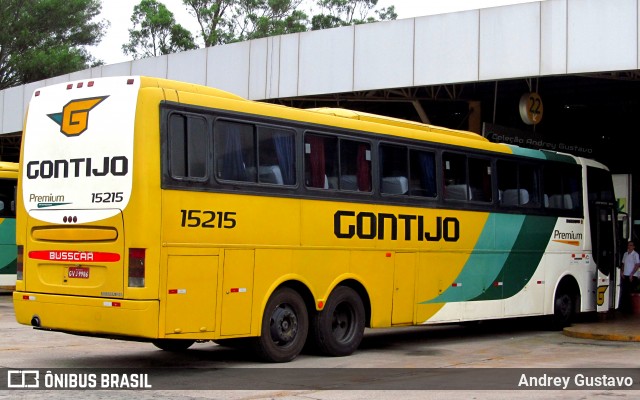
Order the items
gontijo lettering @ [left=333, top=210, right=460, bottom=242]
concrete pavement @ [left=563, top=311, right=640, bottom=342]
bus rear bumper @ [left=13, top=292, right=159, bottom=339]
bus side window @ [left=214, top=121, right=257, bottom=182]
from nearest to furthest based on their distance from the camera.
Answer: bus rear bumper @ [left=13, top=292, right=159, bottom=339] < bus side window @ [left=214, top=121, right=257, bottom=182] < gontijo lettering @ [left=333, top=210, right=460, bottom=242] < concrete pavement @ [left=563, top=311, right=640, bottom=342]

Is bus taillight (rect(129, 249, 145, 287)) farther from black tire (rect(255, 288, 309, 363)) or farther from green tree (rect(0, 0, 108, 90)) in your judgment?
green tree (rect(0, 0, 108, 90))

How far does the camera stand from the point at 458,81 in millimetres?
20469

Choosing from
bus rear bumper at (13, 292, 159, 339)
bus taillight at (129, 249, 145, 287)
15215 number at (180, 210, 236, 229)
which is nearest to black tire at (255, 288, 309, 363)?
15215 number at (180, 210, 236, 229)

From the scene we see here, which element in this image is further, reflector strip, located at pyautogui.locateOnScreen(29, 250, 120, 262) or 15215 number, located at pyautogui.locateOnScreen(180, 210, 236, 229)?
15215 number, located at pyautogui.locateOnScreen(180, 210, 236, 229)

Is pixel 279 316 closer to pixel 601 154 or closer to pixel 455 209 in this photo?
pixel 455 209

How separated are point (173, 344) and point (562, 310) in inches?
333

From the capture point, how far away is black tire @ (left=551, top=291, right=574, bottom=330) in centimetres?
1845

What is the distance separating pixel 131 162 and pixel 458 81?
1093cm

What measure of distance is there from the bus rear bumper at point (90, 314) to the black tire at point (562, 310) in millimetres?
9885

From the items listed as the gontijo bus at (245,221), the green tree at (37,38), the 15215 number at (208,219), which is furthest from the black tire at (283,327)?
the green tree at (37,38)

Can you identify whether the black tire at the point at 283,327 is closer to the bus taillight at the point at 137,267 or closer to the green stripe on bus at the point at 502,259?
the bus taillight at the point at 137,267

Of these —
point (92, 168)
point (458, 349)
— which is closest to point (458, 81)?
point (458, 349)

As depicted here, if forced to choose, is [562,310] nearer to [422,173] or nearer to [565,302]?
[565,302]

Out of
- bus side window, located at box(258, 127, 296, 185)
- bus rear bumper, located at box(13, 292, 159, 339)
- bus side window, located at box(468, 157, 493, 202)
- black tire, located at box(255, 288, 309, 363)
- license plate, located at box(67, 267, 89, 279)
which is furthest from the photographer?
bus side window, located at box(468, 157, 493, 202)
